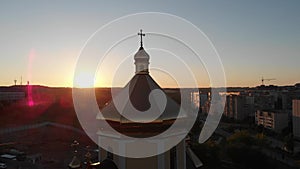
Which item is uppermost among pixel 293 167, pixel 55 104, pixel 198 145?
pixel 55 104

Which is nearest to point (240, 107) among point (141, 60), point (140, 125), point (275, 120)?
point (275, 120)

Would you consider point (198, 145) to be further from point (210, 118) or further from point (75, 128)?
point (75, 128)

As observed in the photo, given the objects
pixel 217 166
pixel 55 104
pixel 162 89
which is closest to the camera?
pixel 162 89

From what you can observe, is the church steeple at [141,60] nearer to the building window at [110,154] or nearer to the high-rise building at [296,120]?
the building window at [110,154]

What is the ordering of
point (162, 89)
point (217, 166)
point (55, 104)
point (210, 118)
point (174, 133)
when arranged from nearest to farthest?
point (174, 133) → point (162, 89) → point (217, 166) → point (210, 118) → point (55, 104)

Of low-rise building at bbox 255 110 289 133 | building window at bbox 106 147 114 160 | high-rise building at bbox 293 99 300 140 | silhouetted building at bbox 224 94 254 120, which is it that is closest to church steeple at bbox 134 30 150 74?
building window at bbox 106 147 114 160

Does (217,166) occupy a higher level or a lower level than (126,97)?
lower

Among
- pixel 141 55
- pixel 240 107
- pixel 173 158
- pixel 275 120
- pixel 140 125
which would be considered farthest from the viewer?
pixel 240 107

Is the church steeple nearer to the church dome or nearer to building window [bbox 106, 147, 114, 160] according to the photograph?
the church dome

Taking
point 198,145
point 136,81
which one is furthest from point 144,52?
point 198,145

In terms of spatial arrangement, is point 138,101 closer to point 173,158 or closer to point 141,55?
point 141,55

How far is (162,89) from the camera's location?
7.80m

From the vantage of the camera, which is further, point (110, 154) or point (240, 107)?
point (240, 107)

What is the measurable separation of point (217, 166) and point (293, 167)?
6.70 m
